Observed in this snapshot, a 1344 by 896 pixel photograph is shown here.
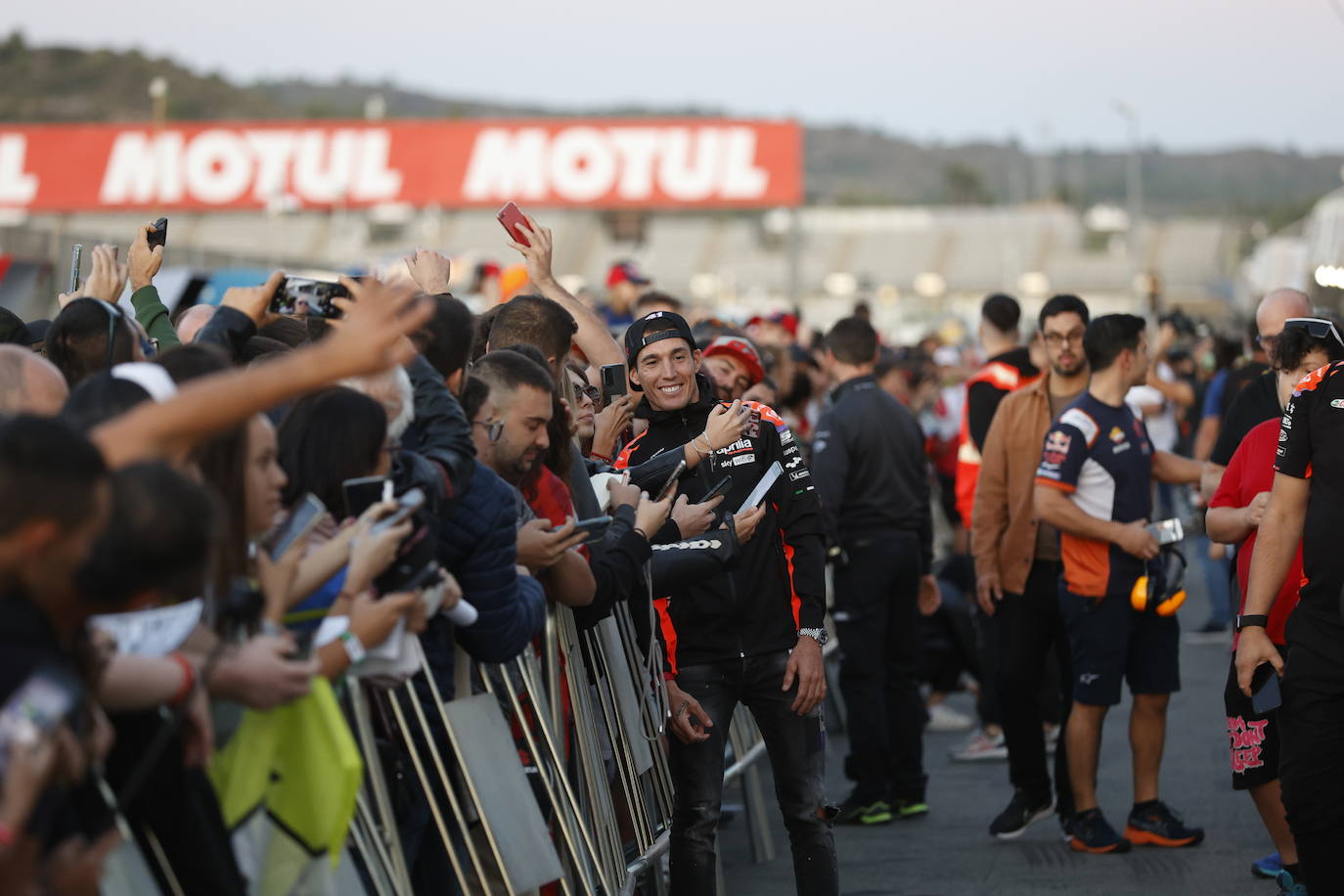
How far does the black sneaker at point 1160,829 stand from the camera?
7043 millimetres

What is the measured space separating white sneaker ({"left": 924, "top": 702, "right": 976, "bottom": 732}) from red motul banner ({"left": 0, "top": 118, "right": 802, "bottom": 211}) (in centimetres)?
3155

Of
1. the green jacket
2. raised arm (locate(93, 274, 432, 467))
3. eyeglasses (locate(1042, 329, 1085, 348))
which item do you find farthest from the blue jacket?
eyeglasses (locate(1042, 329, 1085, 348))

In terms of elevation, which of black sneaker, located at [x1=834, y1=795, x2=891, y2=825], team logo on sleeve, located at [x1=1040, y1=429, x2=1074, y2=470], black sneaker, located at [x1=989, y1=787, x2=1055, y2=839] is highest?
team logo on sleeve, located at [x1=1040, y1=429, x2=1074, y2=470]

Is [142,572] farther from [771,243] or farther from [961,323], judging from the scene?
[771,243]

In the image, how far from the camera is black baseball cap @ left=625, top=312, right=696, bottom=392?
5668mm

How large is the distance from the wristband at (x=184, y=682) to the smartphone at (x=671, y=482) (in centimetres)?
258

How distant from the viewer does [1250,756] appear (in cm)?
591

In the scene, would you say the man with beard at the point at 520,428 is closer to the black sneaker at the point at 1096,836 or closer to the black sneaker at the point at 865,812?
the black sneaker at the point at 1096,836

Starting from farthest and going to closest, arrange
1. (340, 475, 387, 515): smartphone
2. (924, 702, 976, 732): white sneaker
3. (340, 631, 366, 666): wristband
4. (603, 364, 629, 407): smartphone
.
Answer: (924, 702, 976, 732): white sneaker
(603, 364, 629, 407): smartphone
(340, 475, 387, 515): smartphone
(340, 631, 366, 666): wristband

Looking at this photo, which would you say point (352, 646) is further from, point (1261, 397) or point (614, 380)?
point (1261, 397)

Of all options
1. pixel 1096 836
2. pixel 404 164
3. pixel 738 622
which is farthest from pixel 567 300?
pixel 404 164

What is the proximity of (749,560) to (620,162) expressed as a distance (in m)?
38.0

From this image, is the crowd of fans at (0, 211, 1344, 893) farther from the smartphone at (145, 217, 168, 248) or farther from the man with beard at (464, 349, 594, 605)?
the smartphone at (145, 217, 168, 248)

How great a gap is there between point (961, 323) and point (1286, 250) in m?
25.2
